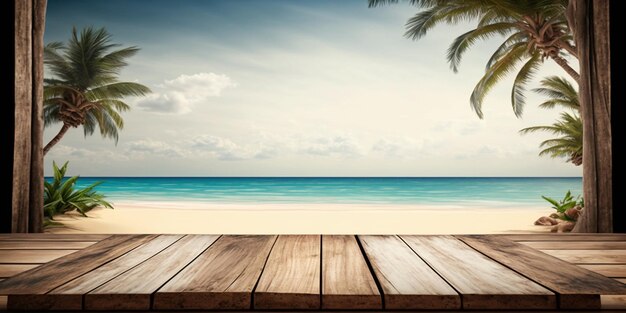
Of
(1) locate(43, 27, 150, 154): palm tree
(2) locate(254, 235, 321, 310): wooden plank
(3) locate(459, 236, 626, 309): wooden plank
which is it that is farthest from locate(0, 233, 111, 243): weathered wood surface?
(1) locate(43, 27, 150, 154): palm tree

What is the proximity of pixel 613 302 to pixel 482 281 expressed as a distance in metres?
0.40

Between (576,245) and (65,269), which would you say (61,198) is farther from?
(576,245)

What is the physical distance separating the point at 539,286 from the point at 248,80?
30462 millimetres

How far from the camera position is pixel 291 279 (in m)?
1.46

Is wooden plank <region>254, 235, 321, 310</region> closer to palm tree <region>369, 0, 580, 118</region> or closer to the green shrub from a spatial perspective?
palm tree <region>369, 0, 580, 118</region>

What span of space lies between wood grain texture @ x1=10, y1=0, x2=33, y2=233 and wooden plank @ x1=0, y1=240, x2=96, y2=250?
53 cm

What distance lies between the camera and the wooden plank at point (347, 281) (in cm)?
129

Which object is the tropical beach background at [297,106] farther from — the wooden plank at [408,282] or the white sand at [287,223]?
the wooden plank at [408,282]

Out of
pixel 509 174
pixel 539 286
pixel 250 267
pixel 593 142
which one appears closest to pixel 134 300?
pixel 250 267

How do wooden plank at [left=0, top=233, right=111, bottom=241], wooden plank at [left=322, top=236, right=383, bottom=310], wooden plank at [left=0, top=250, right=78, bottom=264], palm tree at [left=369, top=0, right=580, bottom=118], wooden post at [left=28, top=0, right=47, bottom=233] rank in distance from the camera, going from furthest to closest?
1. palm tree at [left=369, top=0, right=580, bottom=118]
2. wooden post at [left=28, top=0, right=47, bottom=233]
3. wooden plank at [left=0, top=233, right=111, bottom=241]
4. wooden plank at [left=0, top=250, right=78, bottom=264]
5. wooden plank at [left=322, top=236, right=383, bottom=310]

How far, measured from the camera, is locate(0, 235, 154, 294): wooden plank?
4.51ft

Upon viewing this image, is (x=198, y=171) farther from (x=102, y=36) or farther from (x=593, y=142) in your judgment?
(x=593, y=142)

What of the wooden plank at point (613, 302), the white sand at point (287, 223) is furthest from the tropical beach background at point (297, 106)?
the wooden plank at point (613, 302)

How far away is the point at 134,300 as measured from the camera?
1297mm
